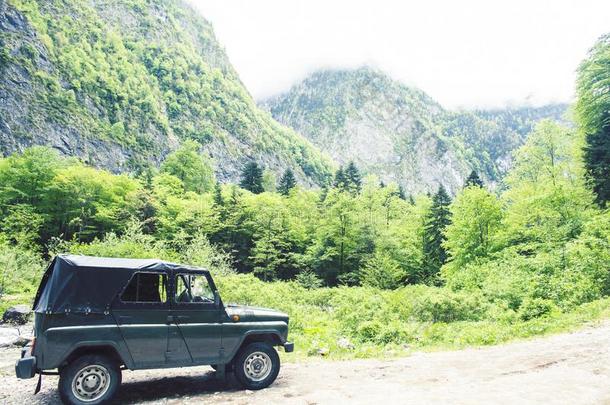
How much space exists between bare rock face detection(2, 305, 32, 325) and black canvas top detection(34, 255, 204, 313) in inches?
645

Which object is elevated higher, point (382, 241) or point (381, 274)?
point (382, 241)

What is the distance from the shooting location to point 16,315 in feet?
68.5

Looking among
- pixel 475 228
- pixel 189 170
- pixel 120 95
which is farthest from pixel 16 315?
pixel 120 95

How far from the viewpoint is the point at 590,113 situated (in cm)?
3247

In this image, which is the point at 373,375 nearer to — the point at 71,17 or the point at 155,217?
the point at 155,217

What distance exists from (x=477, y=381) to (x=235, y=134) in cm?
14030

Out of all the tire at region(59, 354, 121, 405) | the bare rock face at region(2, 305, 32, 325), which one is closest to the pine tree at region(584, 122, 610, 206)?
the tire at region(59, 354, 121, 405)

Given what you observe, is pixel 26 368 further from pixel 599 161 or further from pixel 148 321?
pixel 599 161

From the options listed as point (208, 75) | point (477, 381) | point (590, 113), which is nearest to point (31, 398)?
point (477, 381)

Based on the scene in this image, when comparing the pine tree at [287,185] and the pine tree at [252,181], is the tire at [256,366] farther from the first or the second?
the pine tree at [252,181]

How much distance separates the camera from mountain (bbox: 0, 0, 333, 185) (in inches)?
3610

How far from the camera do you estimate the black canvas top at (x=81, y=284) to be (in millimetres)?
7488

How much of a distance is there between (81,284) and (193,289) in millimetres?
2168

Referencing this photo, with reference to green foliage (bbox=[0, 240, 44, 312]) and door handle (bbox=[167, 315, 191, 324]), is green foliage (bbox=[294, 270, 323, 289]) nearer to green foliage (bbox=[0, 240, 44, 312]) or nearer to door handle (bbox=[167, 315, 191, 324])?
green foliage (bbox=[0, 240, 44, 312])
